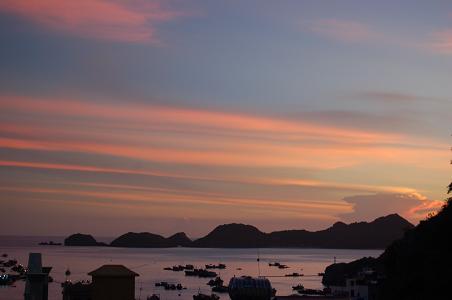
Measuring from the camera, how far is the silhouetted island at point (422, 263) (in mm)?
36375

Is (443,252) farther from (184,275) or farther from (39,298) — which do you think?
(184,275)

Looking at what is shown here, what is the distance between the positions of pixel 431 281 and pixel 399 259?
31.7ft

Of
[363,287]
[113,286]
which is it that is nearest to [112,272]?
[113,286]

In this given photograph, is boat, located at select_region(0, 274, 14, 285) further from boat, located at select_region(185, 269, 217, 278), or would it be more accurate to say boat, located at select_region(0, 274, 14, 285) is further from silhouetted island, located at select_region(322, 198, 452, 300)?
silhouetted island, located at select_region(322, 198, 452, 300)

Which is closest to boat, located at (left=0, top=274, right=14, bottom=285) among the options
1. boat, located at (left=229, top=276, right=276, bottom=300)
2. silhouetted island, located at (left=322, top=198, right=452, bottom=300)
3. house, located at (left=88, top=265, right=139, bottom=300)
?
silhouetted island, located at (left=322, top=198, right=452, bottom=300)

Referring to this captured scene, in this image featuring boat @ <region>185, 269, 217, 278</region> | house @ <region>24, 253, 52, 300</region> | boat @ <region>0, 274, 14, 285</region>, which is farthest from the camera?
boat @ <region>185, 269, 217, 278</region>

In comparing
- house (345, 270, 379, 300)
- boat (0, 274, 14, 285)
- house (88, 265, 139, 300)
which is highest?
house (88, 265, 139, 300)

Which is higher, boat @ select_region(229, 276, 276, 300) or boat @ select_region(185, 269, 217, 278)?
boat @ select_region(229, 276, 276, 300)

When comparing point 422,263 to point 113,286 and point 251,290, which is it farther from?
point 113,286

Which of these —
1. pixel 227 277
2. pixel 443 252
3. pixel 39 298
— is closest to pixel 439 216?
pixel 443 252

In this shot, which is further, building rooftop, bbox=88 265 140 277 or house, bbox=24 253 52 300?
house, bbox=24 253 52 300

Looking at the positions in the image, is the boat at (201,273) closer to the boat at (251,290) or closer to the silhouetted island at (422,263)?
the silhouetted island at (422,263)

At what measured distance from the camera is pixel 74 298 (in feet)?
71.0

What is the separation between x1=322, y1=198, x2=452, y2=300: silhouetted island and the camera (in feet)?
119
